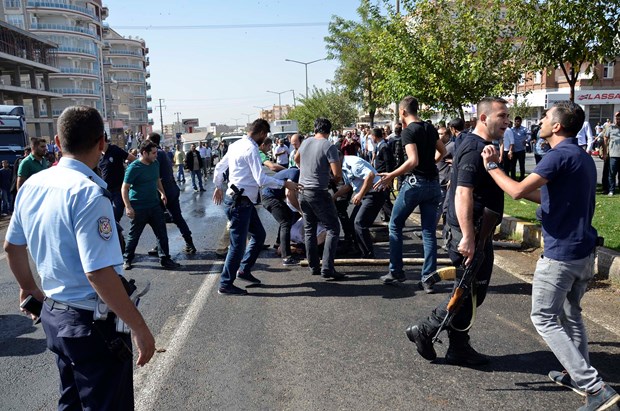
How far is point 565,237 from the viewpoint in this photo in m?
3.26

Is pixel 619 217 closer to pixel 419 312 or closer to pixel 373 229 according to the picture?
pixel 373 229

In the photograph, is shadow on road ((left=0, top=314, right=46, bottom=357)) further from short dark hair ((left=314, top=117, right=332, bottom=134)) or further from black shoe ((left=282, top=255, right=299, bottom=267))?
short dark hair ((left=314, top=117, right=332, bottom=134))

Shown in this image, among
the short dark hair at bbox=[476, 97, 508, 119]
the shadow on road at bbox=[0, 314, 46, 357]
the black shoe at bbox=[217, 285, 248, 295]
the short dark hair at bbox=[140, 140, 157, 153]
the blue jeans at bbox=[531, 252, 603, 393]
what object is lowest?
the shadow on road at bbox=[0, 314, 46, 357]

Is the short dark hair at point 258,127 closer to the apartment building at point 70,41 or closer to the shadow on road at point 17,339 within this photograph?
the shadow on road at point 17,339

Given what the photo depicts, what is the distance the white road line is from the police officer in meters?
1.26

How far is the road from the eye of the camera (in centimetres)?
354

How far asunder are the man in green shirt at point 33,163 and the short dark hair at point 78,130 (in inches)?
342

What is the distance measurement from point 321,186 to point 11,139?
1934 centimetres

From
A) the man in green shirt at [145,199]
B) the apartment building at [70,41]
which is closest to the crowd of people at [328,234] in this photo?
the man in green shirt at [145,199]

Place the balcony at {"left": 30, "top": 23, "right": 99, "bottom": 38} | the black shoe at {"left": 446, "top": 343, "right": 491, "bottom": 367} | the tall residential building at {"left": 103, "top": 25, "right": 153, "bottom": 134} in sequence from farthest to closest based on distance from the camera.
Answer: the tall residential building at {"left": 103, "top": 25, "right": 153, "bottom": 134}
the balcony at {"left": 30, "top": 23, "right": 99, "bottom": 38}
the black shoe at {"left": 446, "top": 343, "right": 491, "bottom": 367}

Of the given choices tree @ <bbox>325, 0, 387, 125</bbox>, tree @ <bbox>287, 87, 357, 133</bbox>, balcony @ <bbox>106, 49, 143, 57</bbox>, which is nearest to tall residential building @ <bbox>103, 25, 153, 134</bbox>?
balcony @ <bbox>106, 49, 143, 57</bbox>

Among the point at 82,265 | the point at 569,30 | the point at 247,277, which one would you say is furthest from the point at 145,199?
the point at 569,30

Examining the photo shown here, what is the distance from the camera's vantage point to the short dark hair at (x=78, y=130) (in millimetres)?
2332

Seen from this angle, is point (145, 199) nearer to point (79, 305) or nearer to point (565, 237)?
point (79, 305)
